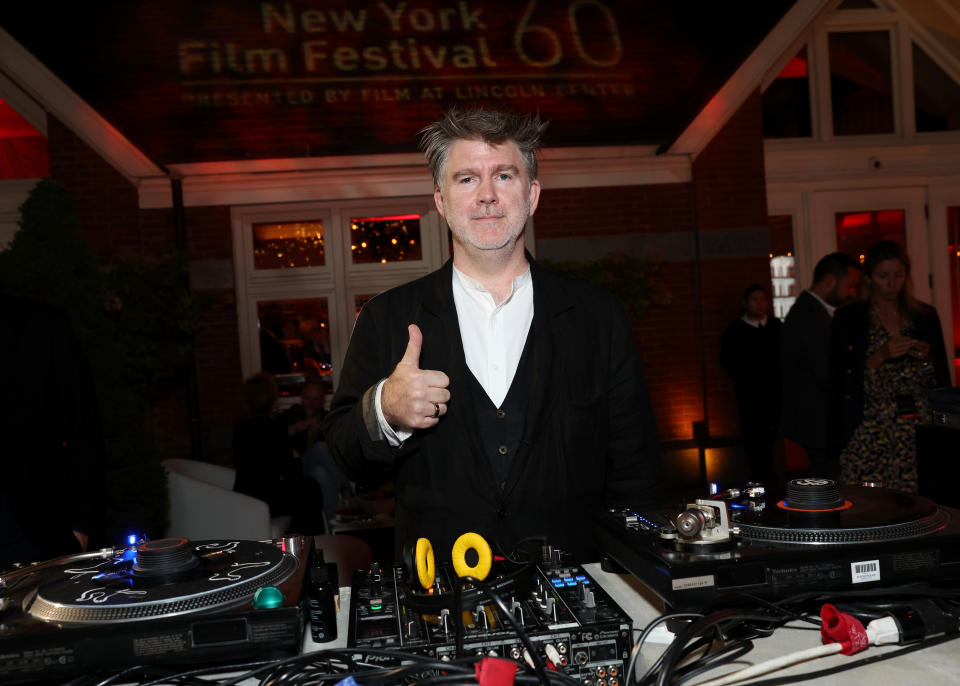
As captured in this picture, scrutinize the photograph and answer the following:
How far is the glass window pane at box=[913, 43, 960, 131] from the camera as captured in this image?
8516 millimetres

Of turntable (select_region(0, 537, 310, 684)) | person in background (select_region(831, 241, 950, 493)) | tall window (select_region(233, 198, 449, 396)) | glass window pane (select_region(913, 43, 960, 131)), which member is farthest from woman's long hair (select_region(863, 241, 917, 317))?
glass window pane (select_region(913, 43, 960, 131))

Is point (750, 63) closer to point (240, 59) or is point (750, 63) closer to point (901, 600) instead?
point (240, 59)

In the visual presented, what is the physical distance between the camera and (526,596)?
3.40ft

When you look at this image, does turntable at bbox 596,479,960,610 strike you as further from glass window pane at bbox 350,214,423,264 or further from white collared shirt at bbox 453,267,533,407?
glass window pane at bbox 350,214,423,264

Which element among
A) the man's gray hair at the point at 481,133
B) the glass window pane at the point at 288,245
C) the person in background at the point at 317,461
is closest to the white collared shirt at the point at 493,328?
the man's gray hair at the point at 481,133

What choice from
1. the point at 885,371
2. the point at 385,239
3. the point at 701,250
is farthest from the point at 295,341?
the point at 885,371

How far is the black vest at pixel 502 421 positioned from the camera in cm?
171

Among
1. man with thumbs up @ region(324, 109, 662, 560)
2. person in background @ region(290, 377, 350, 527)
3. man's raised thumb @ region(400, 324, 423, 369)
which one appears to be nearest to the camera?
man's raised thumb @ region(400, 324, 423, 369)

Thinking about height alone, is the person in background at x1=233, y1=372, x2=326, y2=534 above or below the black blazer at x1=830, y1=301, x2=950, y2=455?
below

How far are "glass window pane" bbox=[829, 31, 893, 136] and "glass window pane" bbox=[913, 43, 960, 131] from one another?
14.9 inches

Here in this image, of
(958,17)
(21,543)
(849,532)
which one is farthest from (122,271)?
(958,17)

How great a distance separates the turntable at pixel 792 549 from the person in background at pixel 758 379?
5.65m

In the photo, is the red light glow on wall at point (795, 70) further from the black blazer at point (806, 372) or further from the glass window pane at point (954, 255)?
the black blazer at point (806, 372)

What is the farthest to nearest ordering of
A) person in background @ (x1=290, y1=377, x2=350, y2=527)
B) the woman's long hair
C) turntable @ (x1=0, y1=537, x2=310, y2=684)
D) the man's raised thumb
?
person in background @ (x1=290, y1=377, x2=350, y2=527)
the woman's long hair
the man's raised thumb
turntable @ (x1=0, y1=537, x2=310, y2=684)
